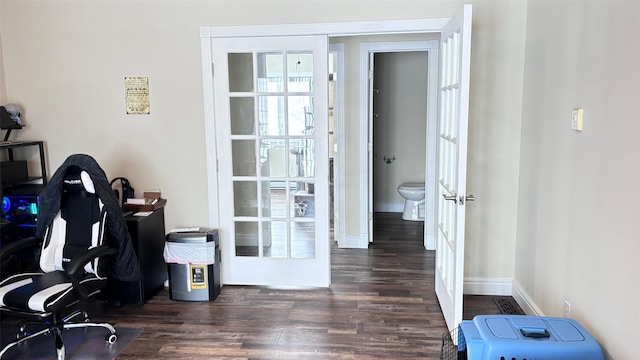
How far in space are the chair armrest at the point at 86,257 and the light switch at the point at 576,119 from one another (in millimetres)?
2798

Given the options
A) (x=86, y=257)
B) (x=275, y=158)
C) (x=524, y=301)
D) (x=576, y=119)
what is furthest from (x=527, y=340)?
(x=86, y=257)

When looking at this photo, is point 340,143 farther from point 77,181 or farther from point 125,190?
point 77,181

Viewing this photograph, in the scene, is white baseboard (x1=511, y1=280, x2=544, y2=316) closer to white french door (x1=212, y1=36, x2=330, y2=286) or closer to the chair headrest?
white french door (x1=212, y1=36, x2=330, y2=286)

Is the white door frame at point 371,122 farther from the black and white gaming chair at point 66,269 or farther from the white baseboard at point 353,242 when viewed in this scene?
the black and white gaming chair at point 66,269

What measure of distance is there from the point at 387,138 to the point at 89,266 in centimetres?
438

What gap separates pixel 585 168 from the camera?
239 centimetres

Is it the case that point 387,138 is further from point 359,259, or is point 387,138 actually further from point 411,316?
point 411,316

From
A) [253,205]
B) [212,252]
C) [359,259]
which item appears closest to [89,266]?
[212,252]

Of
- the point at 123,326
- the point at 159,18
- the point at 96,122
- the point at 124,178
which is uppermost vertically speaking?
the point at 159,18

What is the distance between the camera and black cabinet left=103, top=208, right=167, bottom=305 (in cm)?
347

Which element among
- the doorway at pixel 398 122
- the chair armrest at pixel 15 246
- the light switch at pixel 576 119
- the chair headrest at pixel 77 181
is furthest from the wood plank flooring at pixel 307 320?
the doorway at pixel 398 122

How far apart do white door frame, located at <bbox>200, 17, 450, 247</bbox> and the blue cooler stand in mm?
2116

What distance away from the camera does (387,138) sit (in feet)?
21.4

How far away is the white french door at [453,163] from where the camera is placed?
2648mm
